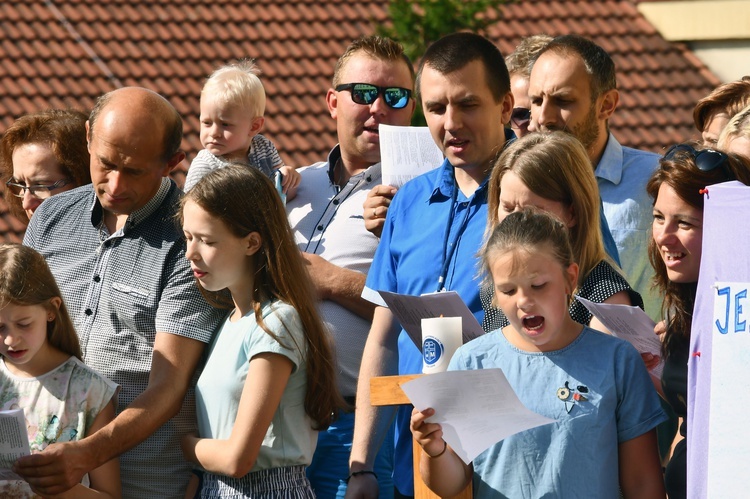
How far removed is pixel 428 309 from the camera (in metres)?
3.53

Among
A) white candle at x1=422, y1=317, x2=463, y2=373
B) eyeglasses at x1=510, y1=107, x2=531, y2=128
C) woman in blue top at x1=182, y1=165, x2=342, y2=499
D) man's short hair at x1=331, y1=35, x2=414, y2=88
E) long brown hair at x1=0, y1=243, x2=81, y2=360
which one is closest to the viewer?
white candle at x1=422, y1=317, x2=463, y2=373

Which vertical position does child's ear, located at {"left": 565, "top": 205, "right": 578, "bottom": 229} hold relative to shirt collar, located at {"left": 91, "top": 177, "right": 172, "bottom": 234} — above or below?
above

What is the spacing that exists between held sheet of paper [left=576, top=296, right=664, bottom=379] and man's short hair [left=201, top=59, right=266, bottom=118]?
2.61m

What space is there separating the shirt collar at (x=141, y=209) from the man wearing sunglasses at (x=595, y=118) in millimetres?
1588

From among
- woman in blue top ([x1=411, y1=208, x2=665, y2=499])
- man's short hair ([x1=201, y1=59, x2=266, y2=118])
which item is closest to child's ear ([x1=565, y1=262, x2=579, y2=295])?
woman in blue top ([x1=411, y1=208, x2=665, y2=499])

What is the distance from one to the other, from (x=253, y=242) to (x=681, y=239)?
1369mm

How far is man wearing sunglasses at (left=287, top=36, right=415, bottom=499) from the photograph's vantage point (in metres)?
4.41

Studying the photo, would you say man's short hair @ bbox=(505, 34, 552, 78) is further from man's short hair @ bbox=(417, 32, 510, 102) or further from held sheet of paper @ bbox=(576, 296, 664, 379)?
held sheet of paper @ bbox=(576, 296, 664, 379)

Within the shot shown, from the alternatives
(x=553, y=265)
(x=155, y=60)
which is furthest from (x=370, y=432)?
(x=155, y=60)

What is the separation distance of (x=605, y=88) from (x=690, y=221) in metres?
1.66

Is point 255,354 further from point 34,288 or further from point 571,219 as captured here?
point 571,219

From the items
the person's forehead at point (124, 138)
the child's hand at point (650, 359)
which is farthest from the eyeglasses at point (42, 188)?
the child's hand at point (650, 359)

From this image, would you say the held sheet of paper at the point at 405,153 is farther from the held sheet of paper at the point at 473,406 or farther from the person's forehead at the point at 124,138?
the held sheet of paper at the point at 473,406

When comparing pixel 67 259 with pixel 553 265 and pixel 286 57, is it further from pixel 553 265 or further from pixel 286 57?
pixel 286 57
